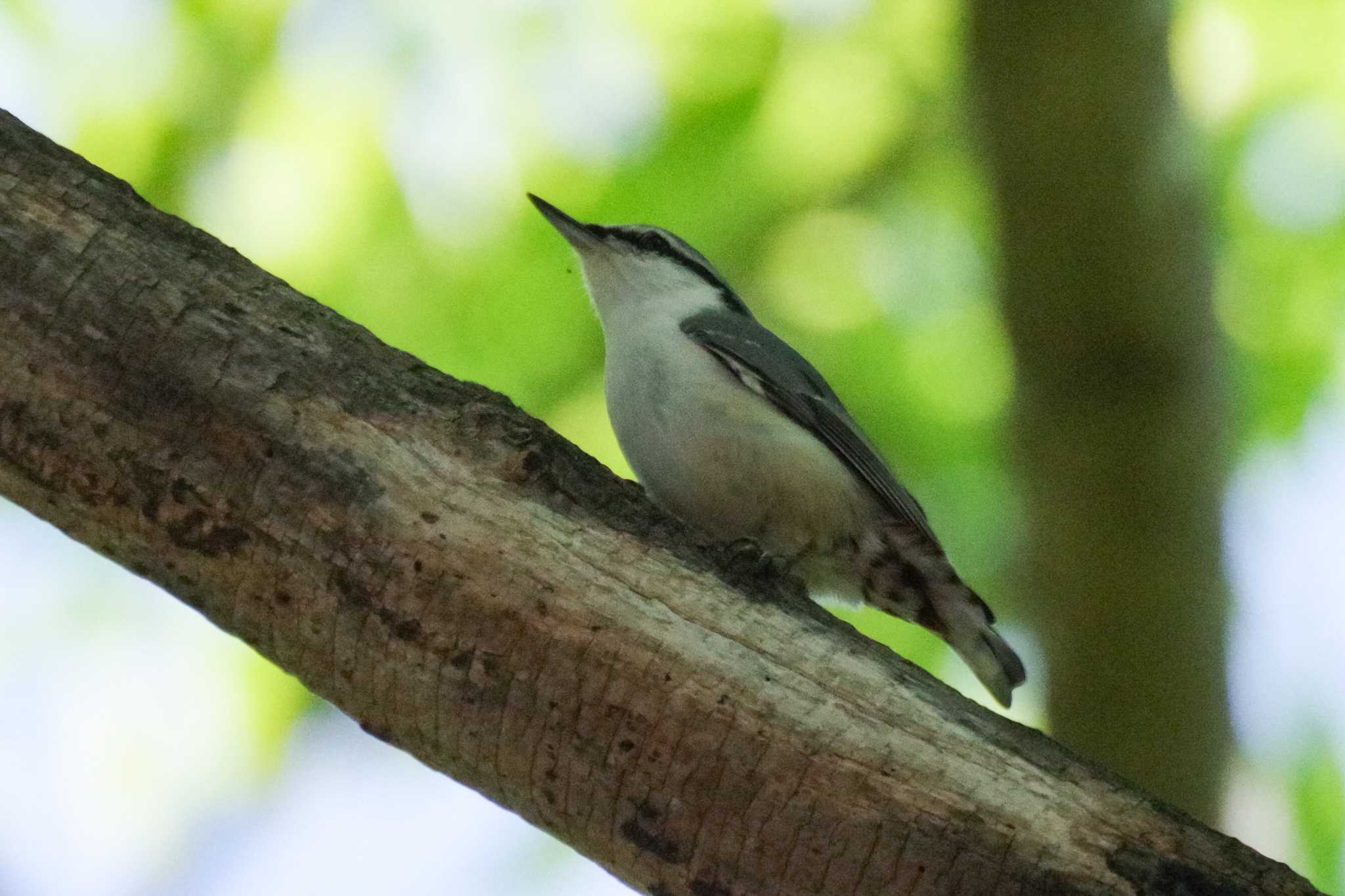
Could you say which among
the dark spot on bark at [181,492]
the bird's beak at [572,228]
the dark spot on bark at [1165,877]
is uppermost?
the bird's beak at [572,228]

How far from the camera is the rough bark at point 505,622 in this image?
232 centimetres

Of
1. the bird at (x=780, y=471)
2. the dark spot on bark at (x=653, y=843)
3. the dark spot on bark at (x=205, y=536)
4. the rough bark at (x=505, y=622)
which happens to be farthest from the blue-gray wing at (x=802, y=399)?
the dark spot on bark at (x=205, y=536)

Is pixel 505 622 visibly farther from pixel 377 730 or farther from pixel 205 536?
pixel 205 536

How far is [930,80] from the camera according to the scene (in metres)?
5.17

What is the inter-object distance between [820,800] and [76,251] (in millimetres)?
1614

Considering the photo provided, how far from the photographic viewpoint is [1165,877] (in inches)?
90.7

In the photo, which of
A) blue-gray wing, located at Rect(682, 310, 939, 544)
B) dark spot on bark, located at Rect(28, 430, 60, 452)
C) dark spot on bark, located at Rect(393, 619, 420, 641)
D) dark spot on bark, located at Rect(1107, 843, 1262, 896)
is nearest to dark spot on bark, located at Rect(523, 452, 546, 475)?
dark spot on bark, located at Rect(393, 619, 420, 641)

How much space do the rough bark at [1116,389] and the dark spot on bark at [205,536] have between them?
2100 millimetres

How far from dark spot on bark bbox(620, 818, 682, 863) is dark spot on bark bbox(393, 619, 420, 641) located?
476 millimetres

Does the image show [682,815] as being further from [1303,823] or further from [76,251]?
[1303,823]

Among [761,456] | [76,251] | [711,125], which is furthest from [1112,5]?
[76,251]

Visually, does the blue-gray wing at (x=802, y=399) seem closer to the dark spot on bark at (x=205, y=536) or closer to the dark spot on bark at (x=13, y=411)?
the dark spot on bark at (x=205, y=536)

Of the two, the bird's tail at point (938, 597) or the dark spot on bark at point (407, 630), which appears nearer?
the dark spot on bark at point (407, 630)

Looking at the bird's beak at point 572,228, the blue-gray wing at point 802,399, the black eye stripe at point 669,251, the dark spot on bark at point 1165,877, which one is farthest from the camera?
the black eye stripe at point 669,251
